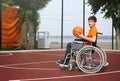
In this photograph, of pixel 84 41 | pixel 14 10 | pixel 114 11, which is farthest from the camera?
pixel 14 10

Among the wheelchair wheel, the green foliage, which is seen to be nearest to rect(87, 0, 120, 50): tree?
the green foliage

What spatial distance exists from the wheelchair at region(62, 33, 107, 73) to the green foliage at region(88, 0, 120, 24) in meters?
7.51

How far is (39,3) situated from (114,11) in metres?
3.90

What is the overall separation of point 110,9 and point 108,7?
157 mm

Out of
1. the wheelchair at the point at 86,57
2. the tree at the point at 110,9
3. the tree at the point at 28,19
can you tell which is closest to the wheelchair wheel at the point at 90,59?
the wheelchair at the point at 86,57

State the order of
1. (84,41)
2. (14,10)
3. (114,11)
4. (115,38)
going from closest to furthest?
(84,41) → (114,11) → (14,10) → (115,38)

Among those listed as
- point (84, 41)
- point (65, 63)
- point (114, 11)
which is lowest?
point (65, 63)

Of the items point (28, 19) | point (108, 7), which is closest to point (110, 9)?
point (108, 7)

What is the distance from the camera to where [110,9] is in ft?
44.2

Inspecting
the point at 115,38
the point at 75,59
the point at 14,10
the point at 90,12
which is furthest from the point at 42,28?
the point at 75,59

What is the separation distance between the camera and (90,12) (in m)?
15.1

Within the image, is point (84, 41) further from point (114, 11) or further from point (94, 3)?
point (94, 3)

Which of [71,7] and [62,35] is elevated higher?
[71,7]

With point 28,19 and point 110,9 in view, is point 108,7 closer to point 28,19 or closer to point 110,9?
point 110,9
